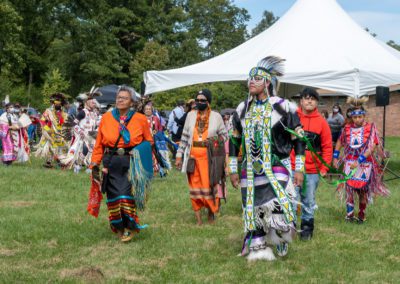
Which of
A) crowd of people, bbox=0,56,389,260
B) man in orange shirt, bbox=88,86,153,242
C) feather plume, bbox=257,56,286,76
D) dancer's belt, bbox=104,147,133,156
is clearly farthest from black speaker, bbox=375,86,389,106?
dancer's belt, bbox=104,147,133,156

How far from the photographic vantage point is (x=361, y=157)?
22.9ft

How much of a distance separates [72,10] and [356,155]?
2831 cm

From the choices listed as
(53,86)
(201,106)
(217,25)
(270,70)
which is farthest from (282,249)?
(217,25)

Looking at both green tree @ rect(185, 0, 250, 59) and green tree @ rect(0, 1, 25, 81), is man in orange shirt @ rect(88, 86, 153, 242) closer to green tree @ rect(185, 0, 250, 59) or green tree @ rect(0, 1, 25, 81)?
green tree @ rect(0, 1, 25, 81)

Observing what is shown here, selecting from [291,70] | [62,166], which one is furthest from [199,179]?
[62,166]

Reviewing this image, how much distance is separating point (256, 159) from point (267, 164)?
0.36 ft

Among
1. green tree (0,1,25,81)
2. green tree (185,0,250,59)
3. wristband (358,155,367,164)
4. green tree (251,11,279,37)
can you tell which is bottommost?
wristband (358,155,367,164)

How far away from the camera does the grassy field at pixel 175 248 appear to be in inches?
187

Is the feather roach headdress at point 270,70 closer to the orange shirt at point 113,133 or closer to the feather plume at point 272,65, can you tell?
the feather plume at point 272,65

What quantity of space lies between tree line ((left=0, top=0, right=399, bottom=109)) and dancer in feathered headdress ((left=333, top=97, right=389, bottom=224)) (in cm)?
2091

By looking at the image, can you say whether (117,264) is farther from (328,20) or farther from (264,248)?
(328,20)

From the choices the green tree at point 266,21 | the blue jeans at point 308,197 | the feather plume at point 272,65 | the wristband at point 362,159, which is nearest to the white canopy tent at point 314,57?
the wristband at point 362,159

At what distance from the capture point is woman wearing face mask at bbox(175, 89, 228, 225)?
698 centimetres

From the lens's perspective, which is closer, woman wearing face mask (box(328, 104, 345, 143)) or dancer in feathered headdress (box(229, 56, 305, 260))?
dancer in feathered headdress (box(229, 56, 305, 260))
